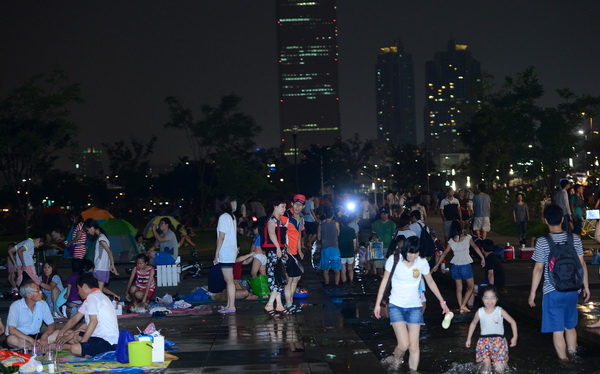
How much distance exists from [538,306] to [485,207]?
12085 millimetres

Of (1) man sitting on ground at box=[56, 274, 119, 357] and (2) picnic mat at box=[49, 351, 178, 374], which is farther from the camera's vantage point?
(1) man sitting on ground at box=[56, 274, 119, 357]

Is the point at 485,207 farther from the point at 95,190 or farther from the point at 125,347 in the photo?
the point at 95,190

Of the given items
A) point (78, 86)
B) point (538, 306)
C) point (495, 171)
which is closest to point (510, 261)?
point (538, 306)

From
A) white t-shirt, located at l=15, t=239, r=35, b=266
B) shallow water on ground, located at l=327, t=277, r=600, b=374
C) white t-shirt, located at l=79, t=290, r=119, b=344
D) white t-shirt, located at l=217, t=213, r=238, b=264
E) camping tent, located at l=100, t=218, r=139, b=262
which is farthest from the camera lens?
camping tent, located at l=100, t=218, r=139, b=262

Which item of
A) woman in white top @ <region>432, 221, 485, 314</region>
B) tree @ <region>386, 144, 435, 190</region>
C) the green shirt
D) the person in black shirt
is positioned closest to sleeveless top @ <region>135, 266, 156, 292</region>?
woman in white top @ <region>432, 221, 485, 314</region>

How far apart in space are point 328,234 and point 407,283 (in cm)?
835

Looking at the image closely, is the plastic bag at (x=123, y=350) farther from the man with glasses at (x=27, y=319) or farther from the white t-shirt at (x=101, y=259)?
the white t-shirt at (x=101, y=259)

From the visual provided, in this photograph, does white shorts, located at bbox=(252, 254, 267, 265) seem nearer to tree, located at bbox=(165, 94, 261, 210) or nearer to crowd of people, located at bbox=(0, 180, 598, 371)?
crowd of people, located at bbox=(0, 180, 598, 371)

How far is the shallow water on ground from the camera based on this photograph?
907 cm

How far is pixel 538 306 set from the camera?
1220 cm

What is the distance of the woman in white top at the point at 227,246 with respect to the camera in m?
13.2

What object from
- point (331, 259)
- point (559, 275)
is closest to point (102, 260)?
point (331, 259)

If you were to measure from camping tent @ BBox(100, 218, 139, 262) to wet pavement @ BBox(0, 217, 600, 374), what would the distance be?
353 inches

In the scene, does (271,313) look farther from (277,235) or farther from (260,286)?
(260,286)
